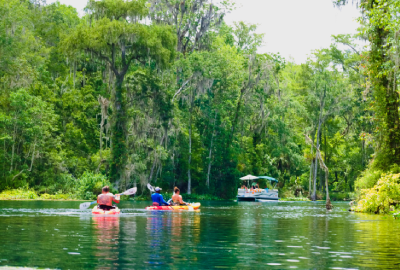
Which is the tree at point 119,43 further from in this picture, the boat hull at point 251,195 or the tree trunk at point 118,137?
the boat hull at point 251,195

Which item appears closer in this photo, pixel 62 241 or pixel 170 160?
pixel 62 241

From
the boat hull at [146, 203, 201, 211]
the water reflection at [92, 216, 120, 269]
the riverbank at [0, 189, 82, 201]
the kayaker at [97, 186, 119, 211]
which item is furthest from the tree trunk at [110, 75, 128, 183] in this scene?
the water reflection at [92, 216, 120, 269]

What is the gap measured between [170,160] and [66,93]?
12.6 metres

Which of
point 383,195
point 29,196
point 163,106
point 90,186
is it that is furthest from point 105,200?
point 163,106

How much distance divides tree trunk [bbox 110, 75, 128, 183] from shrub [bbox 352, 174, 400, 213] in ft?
74.6

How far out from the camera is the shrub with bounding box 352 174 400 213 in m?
22.6

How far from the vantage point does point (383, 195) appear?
2305 cm

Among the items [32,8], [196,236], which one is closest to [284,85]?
[32,8]

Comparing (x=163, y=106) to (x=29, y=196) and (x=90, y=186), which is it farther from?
(x=29, y=196)

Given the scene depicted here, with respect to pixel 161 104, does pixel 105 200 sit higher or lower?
lower

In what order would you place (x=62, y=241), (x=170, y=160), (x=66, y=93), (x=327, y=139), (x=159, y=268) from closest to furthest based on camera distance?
(x=159, y=268), (x=62, y=241), (x=170, y=160), (x=66, y=93), (x=327, y=139)

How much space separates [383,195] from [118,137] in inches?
986

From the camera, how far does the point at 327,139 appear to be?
65.5m

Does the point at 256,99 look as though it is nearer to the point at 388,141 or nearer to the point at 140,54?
the point at 140,54
